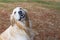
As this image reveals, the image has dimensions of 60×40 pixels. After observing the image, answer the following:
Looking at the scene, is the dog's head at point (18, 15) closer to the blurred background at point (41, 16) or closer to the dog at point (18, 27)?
the dog at point (18, 27)

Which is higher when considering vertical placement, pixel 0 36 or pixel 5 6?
pixel 5 6

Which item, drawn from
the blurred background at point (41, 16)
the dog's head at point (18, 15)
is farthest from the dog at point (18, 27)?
the blurred background at point (41, 16)

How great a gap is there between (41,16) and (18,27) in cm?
60

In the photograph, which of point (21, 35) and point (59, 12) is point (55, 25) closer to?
point (59, 12)

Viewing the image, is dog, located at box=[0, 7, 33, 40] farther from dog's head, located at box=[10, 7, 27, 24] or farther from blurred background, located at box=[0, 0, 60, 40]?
blurred background, located at box=[0, 0, 60, 40]

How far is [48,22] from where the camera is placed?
370 cm

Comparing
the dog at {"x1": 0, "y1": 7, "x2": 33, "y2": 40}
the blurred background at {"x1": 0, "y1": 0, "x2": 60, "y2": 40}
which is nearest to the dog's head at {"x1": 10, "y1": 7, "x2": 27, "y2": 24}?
the dog at {"x1": 0, "y1": 7, "x2": 33, "y2": 40}

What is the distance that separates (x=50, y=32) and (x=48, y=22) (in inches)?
5.3

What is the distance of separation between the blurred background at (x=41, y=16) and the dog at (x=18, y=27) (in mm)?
434

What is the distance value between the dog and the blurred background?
1.42ft

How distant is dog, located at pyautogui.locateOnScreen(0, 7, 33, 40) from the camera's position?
3.14 m

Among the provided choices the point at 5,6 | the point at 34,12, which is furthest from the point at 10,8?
the point at 34,12

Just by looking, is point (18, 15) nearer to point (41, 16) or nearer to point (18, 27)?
point (18, 27)

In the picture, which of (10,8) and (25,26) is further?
(10,8)
